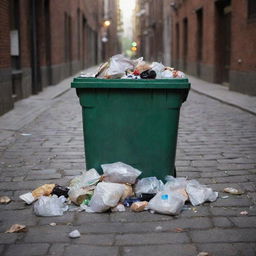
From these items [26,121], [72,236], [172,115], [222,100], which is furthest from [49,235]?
[222,100]

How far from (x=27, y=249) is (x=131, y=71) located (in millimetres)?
2184

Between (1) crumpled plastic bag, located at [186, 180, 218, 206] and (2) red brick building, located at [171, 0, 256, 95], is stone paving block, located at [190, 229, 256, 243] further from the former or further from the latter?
(2) red brick building, located at [171, 0, 256, 95]

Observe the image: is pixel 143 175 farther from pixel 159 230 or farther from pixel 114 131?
pixel 159 230

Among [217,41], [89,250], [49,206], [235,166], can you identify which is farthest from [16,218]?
[217,41]

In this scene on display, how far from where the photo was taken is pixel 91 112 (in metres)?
4.89

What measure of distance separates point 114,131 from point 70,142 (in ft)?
11.0

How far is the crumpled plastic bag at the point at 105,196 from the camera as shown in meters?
4.46

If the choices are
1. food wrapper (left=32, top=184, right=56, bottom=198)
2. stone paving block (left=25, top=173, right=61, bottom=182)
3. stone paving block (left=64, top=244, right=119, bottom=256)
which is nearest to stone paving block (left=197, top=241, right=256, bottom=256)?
stone paving block (left=64, top=244, right=119, bottom=256)

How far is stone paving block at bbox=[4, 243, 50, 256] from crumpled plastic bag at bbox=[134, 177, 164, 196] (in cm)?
131

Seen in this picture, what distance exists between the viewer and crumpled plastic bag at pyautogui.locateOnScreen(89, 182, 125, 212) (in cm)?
446

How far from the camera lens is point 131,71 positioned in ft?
16.8

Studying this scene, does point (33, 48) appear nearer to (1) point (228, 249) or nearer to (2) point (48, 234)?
(2) point (48, 234)

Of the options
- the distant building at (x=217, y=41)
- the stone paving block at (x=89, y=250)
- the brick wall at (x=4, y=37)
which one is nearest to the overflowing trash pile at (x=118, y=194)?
the stone paving block at (x=89, y=250)

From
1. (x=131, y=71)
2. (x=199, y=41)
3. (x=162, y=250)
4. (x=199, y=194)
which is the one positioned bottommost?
(x=162, y=250)
